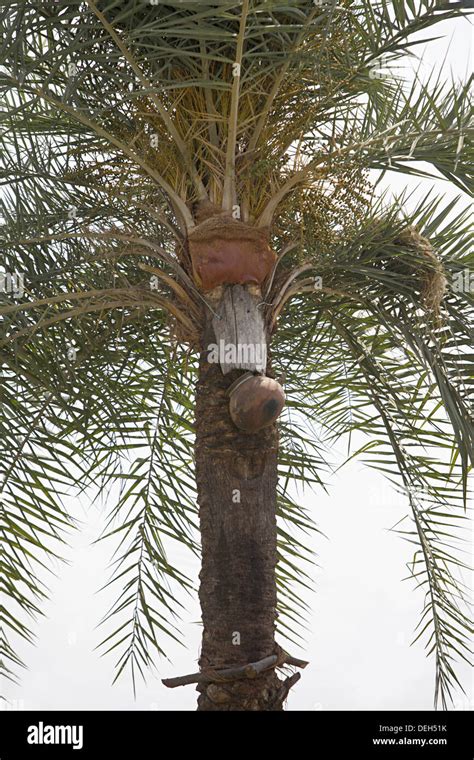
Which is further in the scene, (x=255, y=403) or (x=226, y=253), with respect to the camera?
(x=226, y=253)

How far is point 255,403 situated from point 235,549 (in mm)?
641

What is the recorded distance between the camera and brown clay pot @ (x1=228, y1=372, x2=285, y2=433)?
4637 mm

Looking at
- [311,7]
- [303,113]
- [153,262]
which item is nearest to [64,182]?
[153,262]

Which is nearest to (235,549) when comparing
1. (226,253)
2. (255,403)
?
(255,403)

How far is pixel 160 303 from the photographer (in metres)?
5.20

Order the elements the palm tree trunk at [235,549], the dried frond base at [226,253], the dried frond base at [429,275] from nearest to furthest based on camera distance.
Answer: the palm tree trunk at [235,549]
the dried frond base at [226,253]
the dried frond base at [429,275]

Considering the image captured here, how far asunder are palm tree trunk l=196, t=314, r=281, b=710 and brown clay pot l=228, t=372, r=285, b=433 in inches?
4.2

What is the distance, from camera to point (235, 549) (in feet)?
15.4

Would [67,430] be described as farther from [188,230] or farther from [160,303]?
[188,230]

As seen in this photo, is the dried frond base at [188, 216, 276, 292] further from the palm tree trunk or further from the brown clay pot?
the brown clay pot

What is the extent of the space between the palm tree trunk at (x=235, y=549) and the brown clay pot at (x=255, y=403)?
0.35 feet

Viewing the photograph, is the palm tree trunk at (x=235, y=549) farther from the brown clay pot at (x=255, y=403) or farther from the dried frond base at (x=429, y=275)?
the dried frond base at (x=429, y=275)

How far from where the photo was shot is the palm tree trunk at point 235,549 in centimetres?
462

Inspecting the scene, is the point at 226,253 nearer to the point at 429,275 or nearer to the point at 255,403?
the point at 255,403
